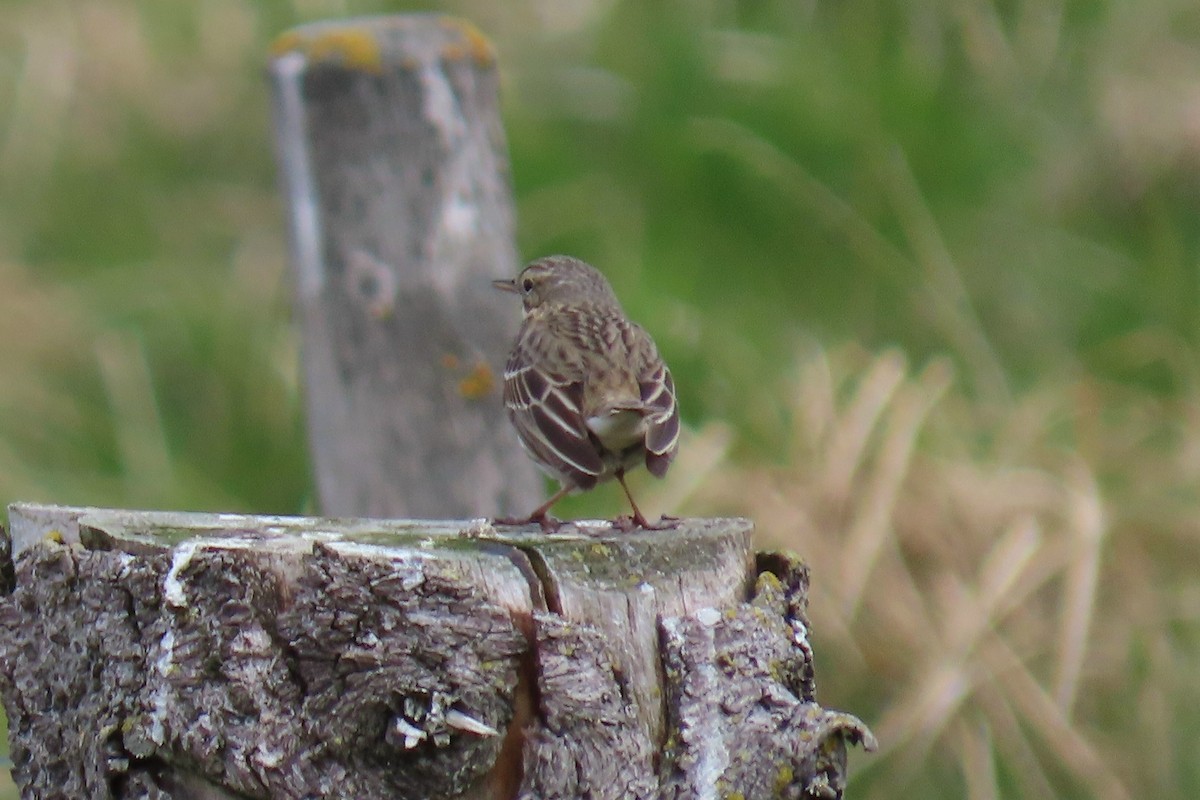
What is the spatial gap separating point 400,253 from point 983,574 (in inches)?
101

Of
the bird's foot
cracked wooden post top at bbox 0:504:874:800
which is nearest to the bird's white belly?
the bird's foot

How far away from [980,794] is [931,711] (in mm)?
330

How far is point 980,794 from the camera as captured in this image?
220 inches

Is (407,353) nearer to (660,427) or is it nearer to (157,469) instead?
(660,427)

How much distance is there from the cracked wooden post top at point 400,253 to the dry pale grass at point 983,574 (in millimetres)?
1190

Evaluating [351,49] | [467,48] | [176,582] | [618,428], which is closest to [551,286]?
[467,48]

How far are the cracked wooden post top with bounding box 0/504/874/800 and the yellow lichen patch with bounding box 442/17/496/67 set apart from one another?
267cm

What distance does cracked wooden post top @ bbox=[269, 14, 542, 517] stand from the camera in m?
5.11

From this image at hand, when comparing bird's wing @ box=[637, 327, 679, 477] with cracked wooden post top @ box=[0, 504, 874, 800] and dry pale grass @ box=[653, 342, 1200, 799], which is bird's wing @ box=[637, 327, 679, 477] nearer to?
cracked wooden post top @ box=[0, 504, 874, 800]

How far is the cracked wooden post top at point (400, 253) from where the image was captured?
511 cm

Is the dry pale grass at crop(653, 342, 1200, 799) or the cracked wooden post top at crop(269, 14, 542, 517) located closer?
the cracked wooden post top at crop(269, 14, 542, 517)

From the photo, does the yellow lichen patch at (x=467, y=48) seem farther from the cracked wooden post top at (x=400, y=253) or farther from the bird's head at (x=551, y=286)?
the bird's head at (x=551, y=286)

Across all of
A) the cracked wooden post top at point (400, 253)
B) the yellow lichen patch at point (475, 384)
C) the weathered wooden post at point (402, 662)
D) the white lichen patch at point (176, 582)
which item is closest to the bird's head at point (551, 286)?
the cracked wooden post top at point (400, 253)

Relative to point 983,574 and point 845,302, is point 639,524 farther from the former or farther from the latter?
point 845,302
